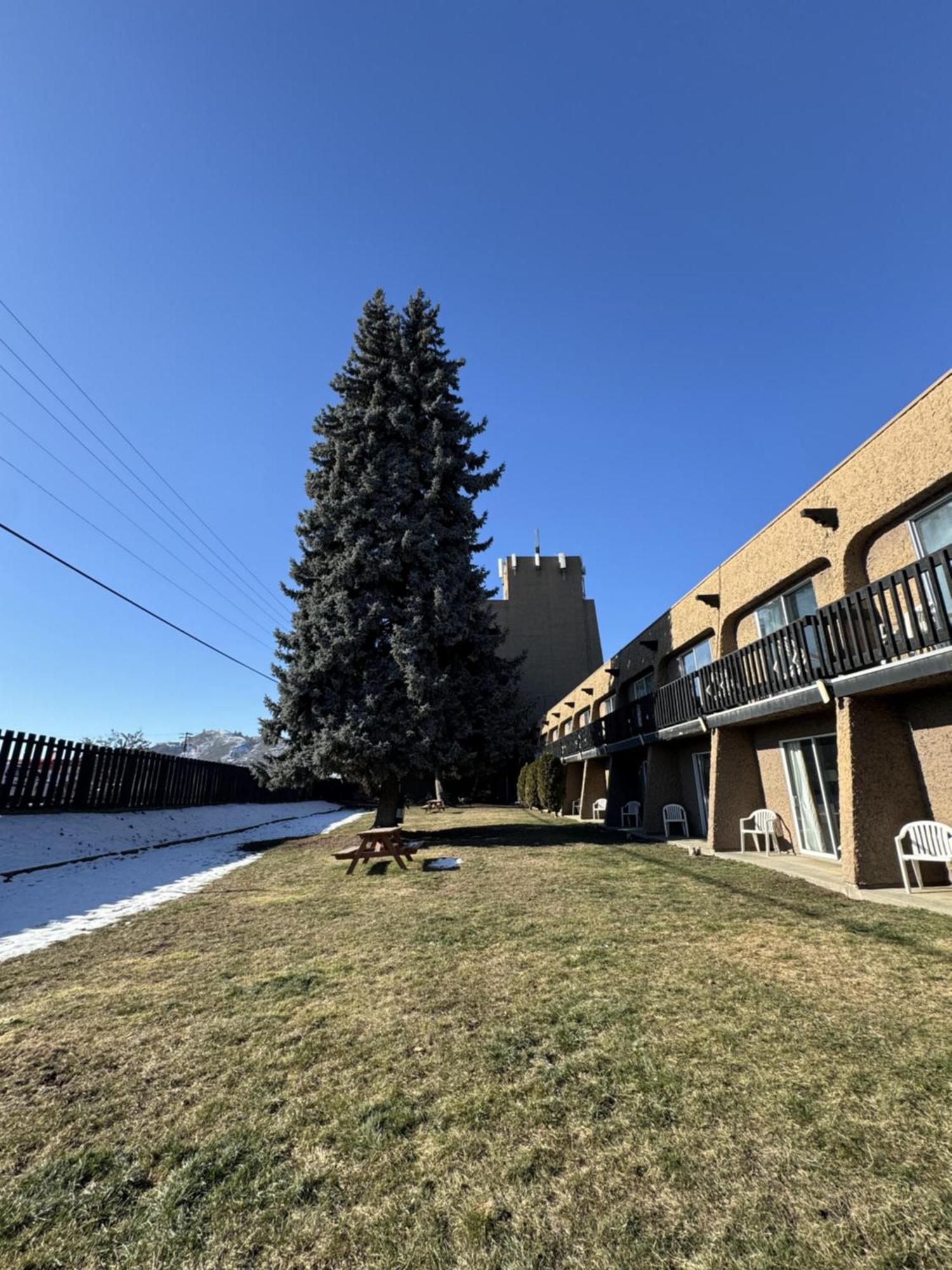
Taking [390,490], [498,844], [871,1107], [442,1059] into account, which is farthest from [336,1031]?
[390,490]

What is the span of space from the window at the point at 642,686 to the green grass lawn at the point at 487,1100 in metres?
12.8

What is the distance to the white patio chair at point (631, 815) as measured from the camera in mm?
18422

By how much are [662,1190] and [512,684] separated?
1429 cm

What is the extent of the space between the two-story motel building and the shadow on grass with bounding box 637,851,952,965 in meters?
1.17

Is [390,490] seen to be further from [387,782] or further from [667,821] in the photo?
[667,821]

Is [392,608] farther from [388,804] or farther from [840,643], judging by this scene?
[840,643]

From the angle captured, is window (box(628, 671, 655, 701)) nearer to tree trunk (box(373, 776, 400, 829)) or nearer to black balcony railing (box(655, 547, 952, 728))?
black balcony railing (box(655, 547, 952, 728))

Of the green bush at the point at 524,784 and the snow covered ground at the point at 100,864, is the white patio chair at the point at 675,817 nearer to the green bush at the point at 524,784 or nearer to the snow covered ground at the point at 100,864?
the snow covered ground at the point at 100,864

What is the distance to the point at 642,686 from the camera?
19.4 m

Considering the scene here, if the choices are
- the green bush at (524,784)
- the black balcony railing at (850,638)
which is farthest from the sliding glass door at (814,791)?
the green bush at (524,784)

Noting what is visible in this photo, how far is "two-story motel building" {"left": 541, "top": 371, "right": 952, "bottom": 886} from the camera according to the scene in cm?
751

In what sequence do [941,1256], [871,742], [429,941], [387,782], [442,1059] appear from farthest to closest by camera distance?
[387,782]
[871,742]
[429,941]
[442,1059]
[941,1256]

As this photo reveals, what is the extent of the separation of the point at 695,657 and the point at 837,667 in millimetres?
7074

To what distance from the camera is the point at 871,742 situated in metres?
8.19
